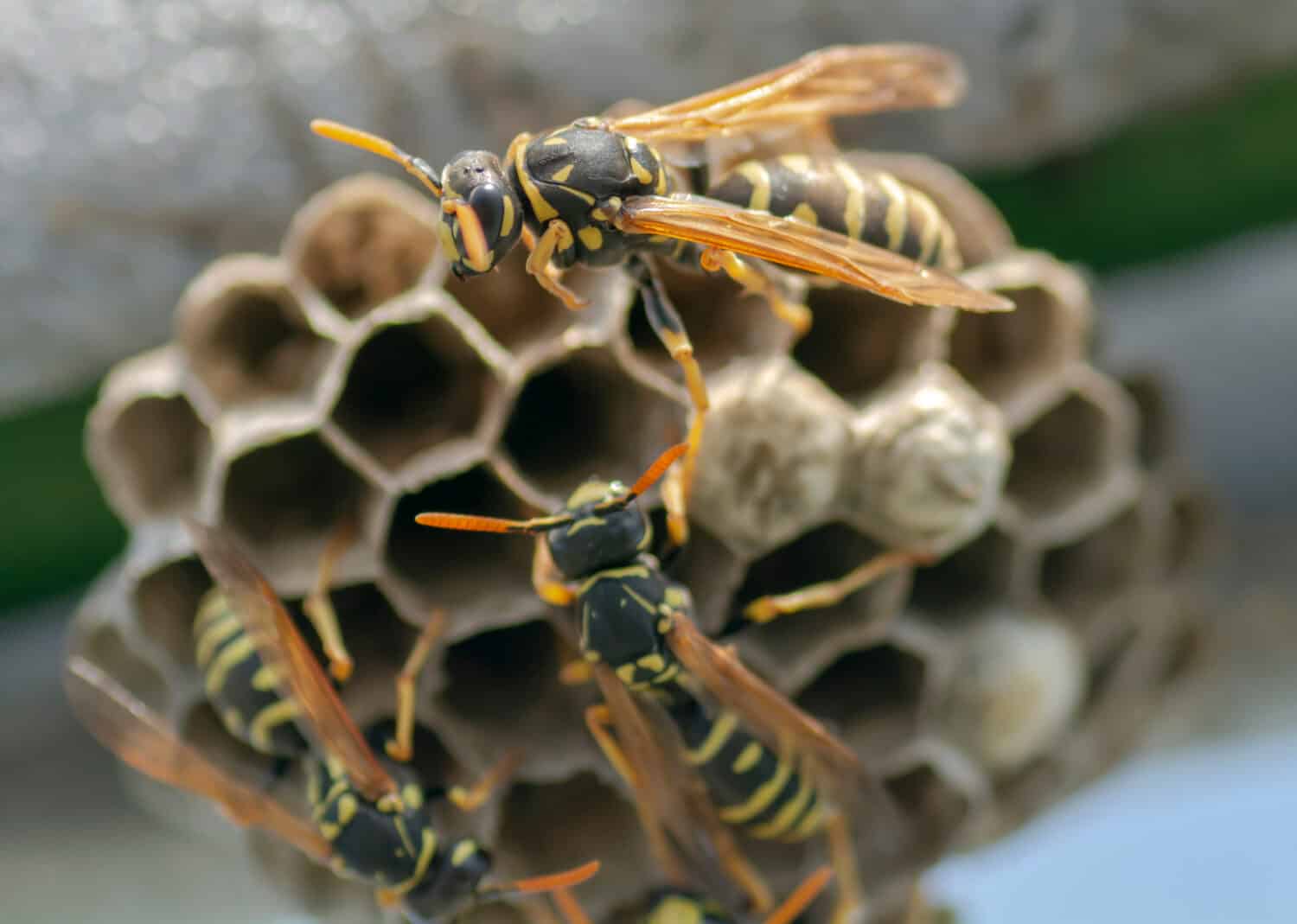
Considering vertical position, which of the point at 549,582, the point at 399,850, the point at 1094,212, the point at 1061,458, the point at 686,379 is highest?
the point at 1094,212

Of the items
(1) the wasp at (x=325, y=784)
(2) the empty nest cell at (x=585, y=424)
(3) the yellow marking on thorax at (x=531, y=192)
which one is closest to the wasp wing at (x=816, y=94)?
(3) the yellow marking on thorax at (x=531, y=192)

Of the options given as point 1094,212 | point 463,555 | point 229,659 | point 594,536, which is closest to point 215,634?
point 229,659

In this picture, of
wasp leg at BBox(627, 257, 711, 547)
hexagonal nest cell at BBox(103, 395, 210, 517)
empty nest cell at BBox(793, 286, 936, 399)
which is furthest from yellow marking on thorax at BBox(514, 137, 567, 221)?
hexagonal nest cell at BBox(103, 395, 210, 517)

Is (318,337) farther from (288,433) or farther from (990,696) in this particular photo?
(990,696)

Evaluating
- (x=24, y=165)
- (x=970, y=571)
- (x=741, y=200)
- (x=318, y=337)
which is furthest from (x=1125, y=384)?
(x=24, y=165)

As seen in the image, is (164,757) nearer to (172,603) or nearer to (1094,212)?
(172,603)

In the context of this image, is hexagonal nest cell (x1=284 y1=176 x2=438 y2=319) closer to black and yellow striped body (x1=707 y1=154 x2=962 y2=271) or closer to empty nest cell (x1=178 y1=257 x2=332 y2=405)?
empty nest cell (x1=178 y1=257 x2=332 y2=405)
